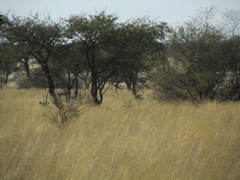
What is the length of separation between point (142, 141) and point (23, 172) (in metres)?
2.38

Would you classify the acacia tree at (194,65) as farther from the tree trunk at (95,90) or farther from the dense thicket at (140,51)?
the tree trunk at (95,90)

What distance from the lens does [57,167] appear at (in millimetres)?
3953

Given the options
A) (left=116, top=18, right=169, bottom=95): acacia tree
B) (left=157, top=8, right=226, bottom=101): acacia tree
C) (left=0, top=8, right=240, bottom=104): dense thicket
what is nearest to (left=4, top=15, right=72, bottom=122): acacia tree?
(left=0, top=8, right=240, bottom=104): dense thicket

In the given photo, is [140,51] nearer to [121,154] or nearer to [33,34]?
[33,34]

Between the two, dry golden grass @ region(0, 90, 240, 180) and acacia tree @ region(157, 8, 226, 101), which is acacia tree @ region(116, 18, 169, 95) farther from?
dry golden grass @ region(0, 90, 240, 180)

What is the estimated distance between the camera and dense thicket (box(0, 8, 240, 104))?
42.1 feet

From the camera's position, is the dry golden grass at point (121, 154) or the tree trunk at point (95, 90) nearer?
the dry golden grass at point (121, 154)

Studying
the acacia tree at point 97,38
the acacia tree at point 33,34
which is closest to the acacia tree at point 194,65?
the acacia tree at point 97,38

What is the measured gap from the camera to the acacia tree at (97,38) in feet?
40.7

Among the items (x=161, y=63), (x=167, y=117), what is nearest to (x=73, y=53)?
(x=161, y=63)

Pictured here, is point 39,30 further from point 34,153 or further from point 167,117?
point 34,153

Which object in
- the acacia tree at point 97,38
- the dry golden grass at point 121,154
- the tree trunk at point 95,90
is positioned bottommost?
the dry golden grass at point 121,154

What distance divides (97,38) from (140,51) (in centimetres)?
263

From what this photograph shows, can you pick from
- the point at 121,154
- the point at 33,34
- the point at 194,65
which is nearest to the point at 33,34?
the point at 33,34
